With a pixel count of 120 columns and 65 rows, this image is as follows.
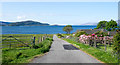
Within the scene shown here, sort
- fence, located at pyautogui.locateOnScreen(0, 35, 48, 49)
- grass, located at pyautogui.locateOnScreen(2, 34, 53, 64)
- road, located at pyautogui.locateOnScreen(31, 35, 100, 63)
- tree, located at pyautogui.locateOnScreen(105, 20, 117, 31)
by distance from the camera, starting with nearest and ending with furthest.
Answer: road, located at pyautogui.locateOnScreen(31, 35, 100, 63) → grass, located at pyautogui.locateOnScreen(2, 34, 53, 64) → fence, located at pyautogui.locateOnScreen(0, 35, 48, 49) → tree, located at pyautogui.locateOnScreen(105, 20, 117, 31)

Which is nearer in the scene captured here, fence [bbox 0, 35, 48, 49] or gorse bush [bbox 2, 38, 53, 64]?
gorse bush [bbox 2, 38, 53, 64]

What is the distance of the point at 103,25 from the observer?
4688 inches

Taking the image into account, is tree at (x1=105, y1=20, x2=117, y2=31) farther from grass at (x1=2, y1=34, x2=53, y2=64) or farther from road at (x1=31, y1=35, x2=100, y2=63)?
road at (x1=31, y1=35, x2=100, y2=63)

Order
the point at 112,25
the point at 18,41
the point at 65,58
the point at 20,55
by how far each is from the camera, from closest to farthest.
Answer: the point at 65,58
the point at 20,55
the point at 18,41
the point at 112,25

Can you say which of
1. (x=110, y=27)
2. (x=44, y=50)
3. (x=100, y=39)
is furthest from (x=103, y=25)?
(x=44, y=50)

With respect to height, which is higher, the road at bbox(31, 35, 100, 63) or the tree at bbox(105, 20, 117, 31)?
the tree at bbox(105, 20, 117, 31)

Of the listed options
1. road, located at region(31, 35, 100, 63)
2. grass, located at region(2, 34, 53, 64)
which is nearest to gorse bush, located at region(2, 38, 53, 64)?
grass, located at region(2, 34, 53, 64)

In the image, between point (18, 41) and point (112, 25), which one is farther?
point (112, 25)

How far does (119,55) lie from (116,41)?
149 centimetres

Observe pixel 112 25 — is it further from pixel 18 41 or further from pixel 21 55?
pixel 21 55

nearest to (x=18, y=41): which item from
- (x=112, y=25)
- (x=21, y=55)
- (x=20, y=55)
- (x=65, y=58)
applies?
(x=20, y=55)

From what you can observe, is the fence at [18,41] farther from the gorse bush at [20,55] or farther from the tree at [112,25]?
the tree at [112,25]

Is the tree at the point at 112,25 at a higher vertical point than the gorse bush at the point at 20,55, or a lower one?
higher

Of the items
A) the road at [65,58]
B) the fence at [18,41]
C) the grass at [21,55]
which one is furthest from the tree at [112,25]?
the road at [65,58]
